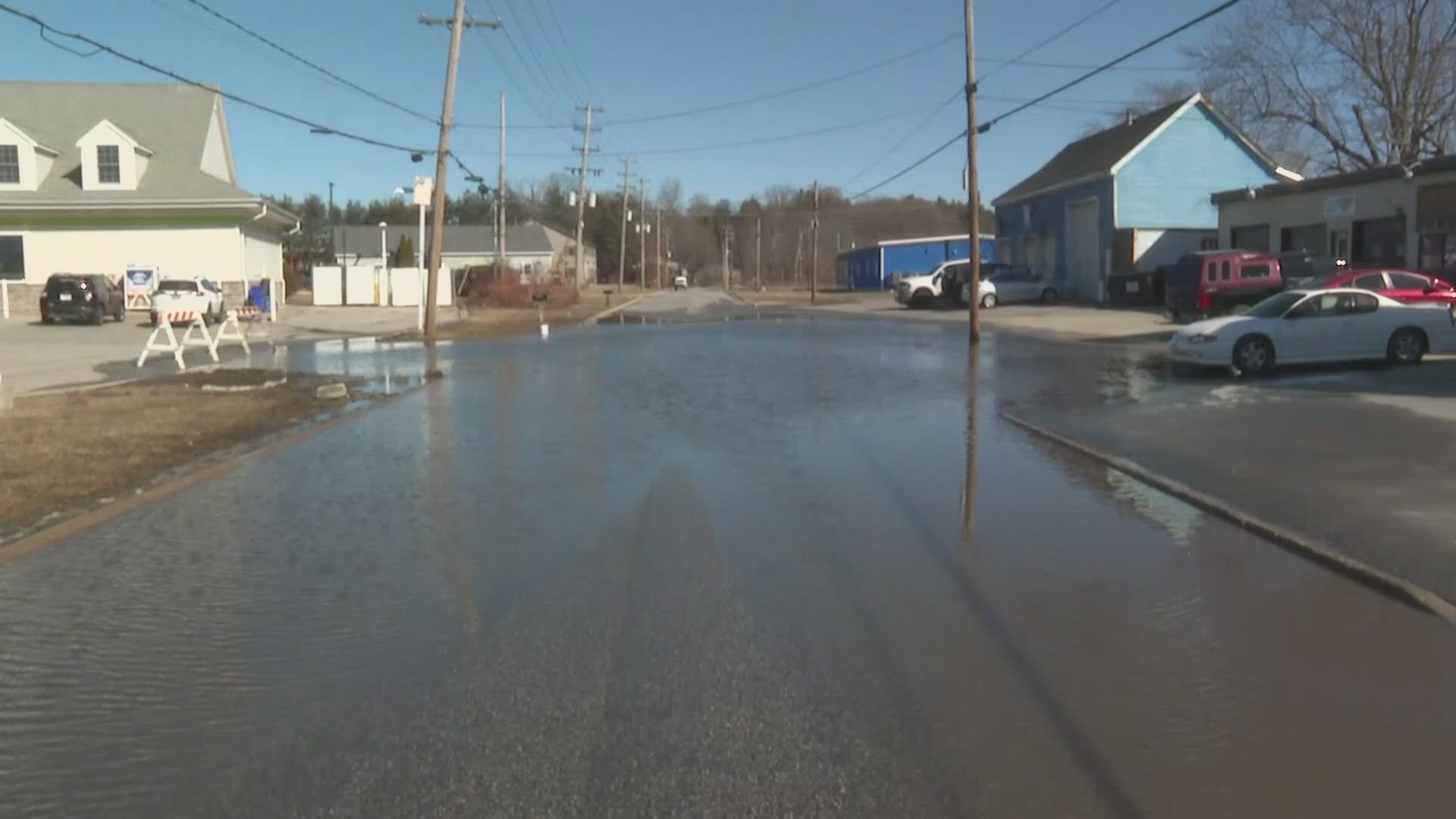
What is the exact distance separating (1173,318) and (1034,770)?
31893 millimetres

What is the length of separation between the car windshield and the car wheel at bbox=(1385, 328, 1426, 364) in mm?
1528

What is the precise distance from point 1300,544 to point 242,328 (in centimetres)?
3344

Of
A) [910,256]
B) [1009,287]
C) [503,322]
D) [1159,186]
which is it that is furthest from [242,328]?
[910,256]

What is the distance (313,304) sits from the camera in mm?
57469

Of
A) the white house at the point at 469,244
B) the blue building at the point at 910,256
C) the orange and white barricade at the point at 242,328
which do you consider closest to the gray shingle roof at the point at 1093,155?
the blue building at the point at 910,256

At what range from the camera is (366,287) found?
5847 cm

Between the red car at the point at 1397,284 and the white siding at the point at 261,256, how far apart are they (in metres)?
35.2

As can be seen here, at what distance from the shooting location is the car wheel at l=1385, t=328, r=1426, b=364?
66.7 feet

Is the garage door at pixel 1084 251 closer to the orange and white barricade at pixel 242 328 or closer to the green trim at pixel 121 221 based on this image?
the orange and white barricade at pixel 242 328

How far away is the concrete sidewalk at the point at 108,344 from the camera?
22.4 metres

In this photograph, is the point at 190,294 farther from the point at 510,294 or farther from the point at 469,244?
the point at 469,244

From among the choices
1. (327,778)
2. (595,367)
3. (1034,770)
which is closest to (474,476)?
(327,778)

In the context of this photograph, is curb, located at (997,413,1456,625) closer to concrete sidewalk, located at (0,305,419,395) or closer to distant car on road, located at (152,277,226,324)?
concrete sidewalk, located at (0,305,419,395)

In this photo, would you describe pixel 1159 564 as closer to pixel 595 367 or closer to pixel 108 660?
pixel 108 660
